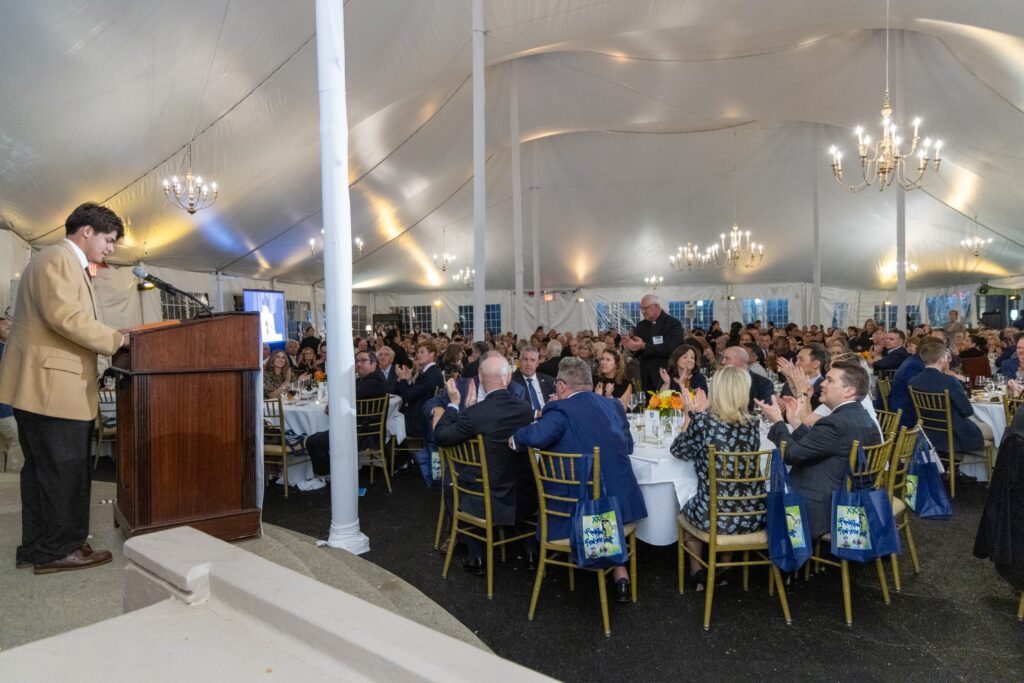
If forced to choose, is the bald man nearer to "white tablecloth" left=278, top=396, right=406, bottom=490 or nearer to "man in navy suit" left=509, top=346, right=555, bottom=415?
"man in navy suit" left=509, top=346, right=555, bottom=415

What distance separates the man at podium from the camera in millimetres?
2379

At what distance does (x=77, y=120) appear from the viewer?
6270 millimetres

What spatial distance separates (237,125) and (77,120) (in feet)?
6.58

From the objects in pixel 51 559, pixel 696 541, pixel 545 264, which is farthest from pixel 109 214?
pixel 545 264

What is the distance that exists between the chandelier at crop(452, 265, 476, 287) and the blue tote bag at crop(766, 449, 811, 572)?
52.4ft

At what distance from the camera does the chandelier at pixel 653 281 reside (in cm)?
1955

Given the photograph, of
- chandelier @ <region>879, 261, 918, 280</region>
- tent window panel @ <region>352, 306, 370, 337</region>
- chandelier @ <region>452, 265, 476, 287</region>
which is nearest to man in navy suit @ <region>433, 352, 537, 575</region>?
chandelier @ <region>452, 265, 476, 287</region>

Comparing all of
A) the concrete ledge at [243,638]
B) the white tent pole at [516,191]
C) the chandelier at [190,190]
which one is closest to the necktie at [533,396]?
the concrete ledge at [243,638]

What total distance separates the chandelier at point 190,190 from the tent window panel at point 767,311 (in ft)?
55.7

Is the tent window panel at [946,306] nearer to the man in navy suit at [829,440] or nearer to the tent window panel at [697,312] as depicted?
the tent window panel at [697,312]

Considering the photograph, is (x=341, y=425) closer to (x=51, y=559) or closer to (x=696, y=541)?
(x=51, y=559)

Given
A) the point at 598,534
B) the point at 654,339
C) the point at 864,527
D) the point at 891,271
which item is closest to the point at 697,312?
the point at 891,271

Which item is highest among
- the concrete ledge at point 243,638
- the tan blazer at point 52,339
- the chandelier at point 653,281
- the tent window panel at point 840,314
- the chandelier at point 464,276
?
the chandelier at point 464,276

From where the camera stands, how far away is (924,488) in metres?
3.65
